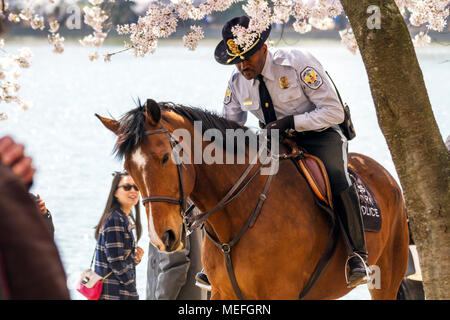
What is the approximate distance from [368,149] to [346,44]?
17632 millimetres

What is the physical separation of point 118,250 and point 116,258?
0.22ft

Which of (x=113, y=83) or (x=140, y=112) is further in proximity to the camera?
(x=113, y=83)

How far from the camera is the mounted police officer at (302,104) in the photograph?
480 cm

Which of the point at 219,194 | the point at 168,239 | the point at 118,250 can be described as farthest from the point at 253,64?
the point at 118,250

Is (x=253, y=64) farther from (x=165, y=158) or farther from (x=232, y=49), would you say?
(x=165, y=158)

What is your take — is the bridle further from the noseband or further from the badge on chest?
the badge on chest

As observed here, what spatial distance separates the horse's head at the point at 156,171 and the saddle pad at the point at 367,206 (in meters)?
1.49

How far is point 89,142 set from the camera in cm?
3166

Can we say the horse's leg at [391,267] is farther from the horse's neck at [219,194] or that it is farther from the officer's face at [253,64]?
the officer's face at [253,64]

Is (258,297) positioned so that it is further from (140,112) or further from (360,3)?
(360,3)

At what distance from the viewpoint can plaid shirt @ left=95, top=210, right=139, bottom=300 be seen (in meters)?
5.85

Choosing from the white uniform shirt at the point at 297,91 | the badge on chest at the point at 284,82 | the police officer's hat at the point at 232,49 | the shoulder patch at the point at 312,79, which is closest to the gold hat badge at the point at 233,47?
the police officer's hat at the point at 232,49

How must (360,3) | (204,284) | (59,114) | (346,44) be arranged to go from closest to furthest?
(360,3) < (204,284) < (346,44) < (59,114)
